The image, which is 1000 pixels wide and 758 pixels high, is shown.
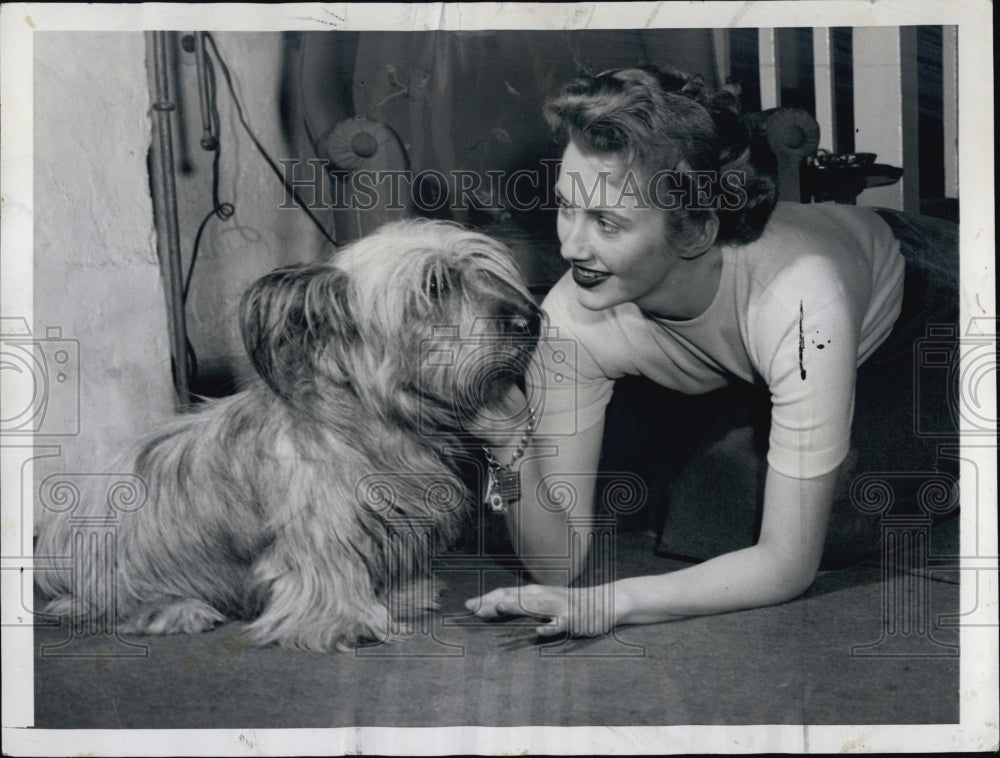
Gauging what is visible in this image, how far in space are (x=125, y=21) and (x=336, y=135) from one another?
0.55 metres

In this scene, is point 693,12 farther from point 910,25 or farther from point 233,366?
point 233,366

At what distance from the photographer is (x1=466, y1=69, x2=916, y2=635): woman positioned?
2.37 meters

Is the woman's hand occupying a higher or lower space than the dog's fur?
lower

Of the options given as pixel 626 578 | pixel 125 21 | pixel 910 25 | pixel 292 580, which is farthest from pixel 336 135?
pixel 910 25

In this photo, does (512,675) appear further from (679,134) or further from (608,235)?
(679,134)

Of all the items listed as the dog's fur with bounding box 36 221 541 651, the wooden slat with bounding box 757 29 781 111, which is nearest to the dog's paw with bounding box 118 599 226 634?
the dog's fur with bounding box 36 221 541 651

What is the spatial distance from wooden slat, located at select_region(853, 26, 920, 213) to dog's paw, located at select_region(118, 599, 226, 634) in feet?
5.75

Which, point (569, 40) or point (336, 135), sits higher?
point (569, 40)

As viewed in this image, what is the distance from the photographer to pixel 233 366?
239 centimetres

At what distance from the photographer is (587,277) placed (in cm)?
240
